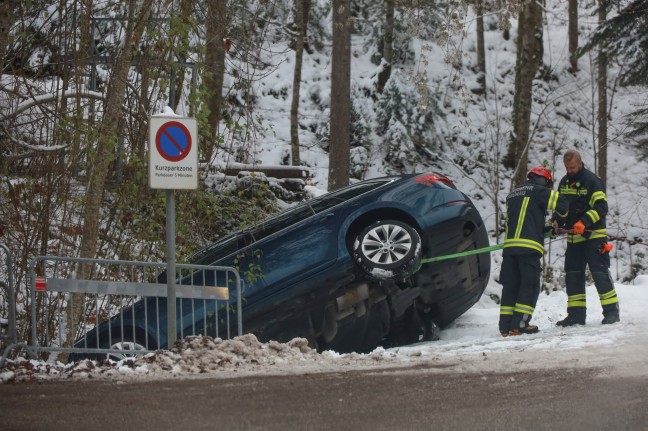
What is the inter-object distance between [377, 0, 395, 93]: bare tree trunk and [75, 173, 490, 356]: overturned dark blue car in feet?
51.7

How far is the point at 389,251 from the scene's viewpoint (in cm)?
909

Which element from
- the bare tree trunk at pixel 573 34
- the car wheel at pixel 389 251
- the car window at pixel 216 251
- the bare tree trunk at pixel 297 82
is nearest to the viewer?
the car wheel at pixel 389 251

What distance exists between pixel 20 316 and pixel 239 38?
4293mm

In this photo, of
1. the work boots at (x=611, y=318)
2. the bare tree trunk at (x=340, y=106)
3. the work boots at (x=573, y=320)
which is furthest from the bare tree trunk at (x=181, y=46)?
the work boots at (x=611, y=318)

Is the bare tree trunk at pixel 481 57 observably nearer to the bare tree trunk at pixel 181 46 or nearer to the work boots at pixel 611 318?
the bare tree trunk at pixel 181 46

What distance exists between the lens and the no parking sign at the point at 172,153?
7.39 m

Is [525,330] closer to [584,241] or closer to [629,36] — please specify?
[584,241]

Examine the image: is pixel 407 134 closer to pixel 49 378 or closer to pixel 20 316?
pixel 20 316

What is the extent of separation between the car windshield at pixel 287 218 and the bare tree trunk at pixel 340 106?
4390mm

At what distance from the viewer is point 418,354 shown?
8031 mm

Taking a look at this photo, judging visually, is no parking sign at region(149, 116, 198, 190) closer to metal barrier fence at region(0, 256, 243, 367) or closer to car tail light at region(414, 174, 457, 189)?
metal barrier fence at region(0, 256, 243, 367)

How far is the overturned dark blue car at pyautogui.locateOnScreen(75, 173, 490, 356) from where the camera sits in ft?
30.0

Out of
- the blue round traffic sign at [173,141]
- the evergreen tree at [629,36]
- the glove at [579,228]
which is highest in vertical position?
A: the evergreen tree at [629,36]

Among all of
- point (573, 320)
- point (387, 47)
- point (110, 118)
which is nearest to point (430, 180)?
point (573, 320)
